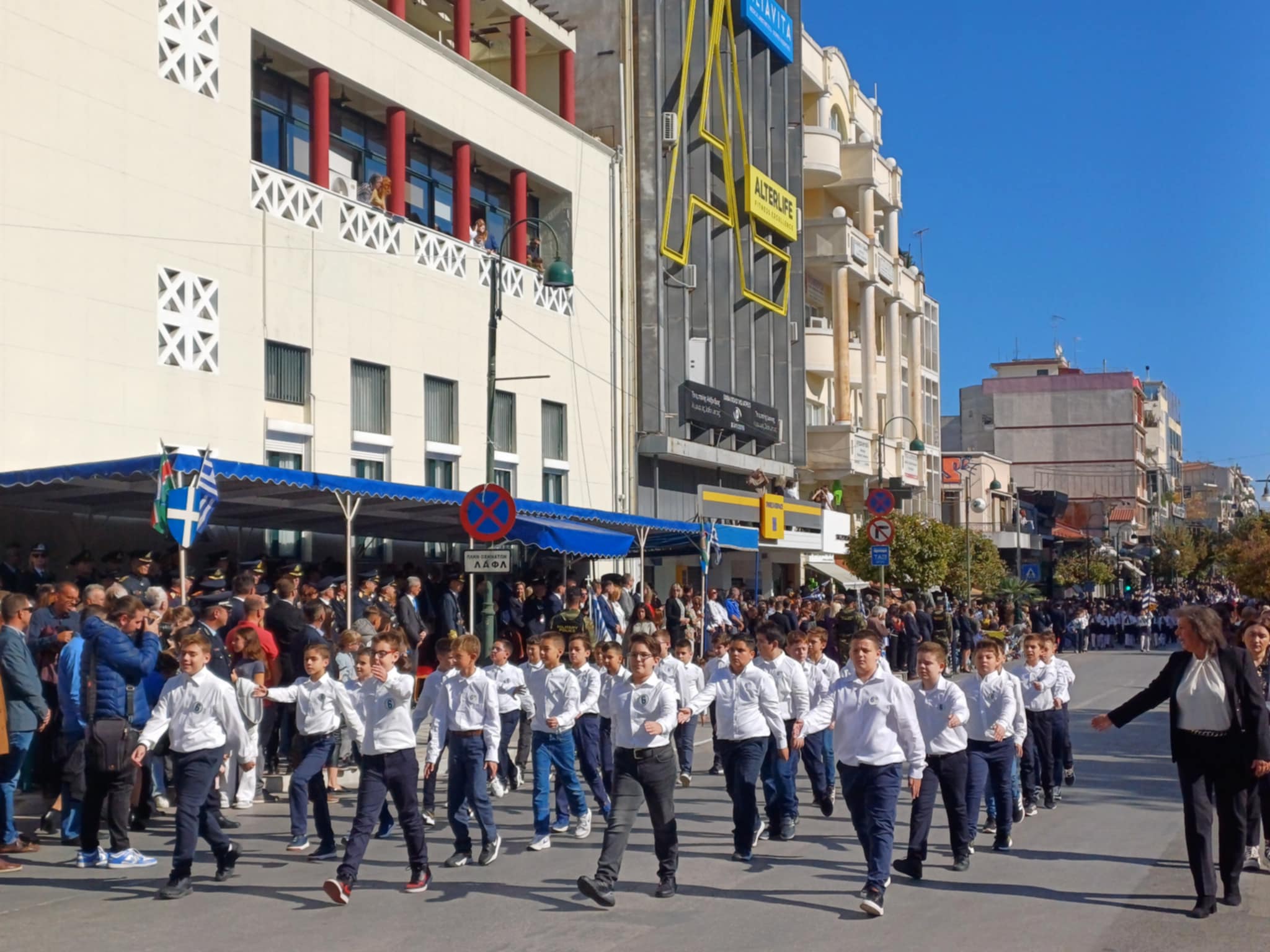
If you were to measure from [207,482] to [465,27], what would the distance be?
693 inches

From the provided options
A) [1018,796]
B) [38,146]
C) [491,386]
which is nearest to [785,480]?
[491,386]

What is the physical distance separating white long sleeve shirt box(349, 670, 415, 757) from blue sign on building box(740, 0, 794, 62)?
109ft

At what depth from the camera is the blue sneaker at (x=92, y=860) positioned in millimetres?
10461

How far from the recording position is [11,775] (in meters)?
10.6

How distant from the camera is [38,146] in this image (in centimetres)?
1812

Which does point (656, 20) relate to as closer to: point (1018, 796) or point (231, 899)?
point (1018, 796)

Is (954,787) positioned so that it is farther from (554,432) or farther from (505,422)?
(554,432)

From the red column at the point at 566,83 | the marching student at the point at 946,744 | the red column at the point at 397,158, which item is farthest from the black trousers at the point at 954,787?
the red column at the point at 566,83

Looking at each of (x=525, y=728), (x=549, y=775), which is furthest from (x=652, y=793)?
(x=525, y=728)

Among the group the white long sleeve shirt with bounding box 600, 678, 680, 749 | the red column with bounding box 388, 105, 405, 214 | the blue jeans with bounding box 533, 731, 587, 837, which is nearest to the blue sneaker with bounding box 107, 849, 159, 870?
the blue jeans with bounding box 533, 731, 587, 837

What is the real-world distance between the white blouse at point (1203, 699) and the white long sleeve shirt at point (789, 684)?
375 centimetres

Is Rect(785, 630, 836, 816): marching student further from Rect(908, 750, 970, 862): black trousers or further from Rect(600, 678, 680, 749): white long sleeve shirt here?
Rect(600, 678, 680, 749): white long sleeve shirt

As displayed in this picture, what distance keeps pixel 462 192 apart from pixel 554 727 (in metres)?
18.5

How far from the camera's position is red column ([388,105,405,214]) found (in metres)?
26.0
